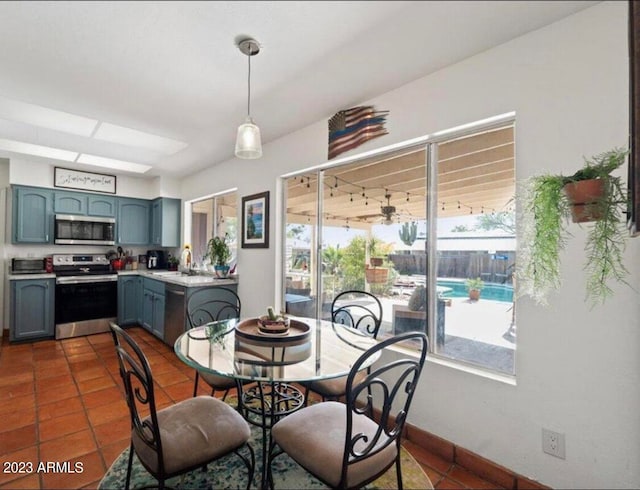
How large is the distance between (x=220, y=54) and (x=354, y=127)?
1.10 m

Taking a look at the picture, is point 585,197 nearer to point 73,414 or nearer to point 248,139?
point 248,139

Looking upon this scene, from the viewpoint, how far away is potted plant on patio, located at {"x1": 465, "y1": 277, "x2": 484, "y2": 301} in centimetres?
202

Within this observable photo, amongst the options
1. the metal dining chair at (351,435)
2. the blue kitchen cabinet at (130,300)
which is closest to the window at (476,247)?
the metal dining chair at (351,435)

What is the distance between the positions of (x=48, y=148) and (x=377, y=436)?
4.48 meters

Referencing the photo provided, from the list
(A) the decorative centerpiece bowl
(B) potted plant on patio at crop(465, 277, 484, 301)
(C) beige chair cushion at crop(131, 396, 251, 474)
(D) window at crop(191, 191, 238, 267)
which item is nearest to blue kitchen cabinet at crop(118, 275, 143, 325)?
(D) window at crop(191, 191, 238, 267)

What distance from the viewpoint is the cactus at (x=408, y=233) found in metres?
2.34

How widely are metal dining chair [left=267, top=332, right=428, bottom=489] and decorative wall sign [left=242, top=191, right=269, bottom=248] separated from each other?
7.21ft

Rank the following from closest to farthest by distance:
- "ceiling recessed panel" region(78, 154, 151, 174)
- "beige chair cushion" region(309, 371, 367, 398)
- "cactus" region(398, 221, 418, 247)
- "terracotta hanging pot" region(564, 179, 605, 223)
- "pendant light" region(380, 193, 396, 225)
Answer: "terracotta hanging pot" region(564, 179, 605, 223) < "beige chair cushion" region(309, 371, 367, 398) < "cactus" region(398, 221, 418, 247) < "pendant light" region(380, 193, 396, 225) < "ceiling recessed panel" region(78, 154, 151, 174)

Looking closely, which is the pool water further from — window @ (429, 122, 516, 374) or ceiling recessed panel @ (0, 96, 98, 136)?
ceiling recessed panel @ (0, 96, 98, 136)

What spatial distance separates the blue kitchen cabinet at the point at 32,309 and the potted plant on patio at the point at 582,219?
17.2 ft

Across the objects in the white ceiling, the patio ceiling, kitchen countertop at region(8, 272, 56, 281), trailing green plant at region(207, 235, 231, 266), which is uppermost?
the white ceiling

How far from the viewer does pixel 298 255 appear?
10.8 feet

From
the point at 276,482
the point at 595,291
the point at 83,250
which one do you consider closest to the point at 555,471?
the point at 595,291

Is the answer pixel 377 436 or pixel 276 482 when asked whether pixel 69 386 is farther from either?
pixel 377 436
